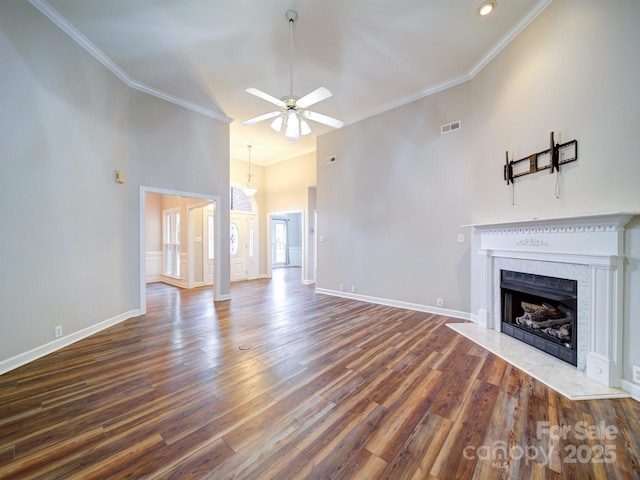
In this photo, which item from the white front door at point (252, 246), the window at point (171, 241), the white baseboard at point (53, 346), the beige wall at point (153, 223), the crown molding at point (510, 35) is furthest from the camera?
the white front door at point (252, 246)

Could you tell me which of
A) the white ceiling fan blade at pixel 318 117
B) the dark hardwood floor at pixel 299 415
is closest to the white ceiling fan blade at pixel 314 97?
the white ceiling fan blade at pixel 318 117

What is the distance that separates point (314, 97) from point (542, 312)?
365cm

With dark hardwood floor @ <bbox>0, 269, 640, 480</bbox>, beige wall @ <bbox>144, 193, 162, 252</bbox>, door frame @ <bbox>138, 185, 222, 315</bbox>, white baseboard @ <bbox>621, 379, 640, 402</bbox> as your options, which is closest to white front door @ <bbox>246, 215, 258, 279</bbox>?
beige wall @ <bbox>144, 193, 162, 252</bbox>

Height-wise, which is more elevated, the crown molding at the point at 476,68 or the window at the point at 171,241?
the crown molding at the point at 476,68

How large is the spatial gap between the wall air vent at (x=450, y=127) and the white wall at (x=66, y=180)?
4.74 meters

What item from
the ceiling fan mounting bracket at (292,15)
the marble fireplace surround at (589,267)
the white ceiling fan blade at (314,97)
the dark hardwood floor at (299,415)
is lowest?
the dark hardwood floor at (299,415)

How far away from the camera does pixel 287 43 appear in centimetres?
319

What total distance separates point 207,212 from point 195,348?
4.97 metres

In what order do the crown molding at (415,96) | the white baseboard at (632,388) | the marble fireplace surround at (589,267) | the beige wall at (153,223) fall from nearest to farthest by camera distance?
the white baseboard at (632,388), the marble fireplace surround at (589,267), the crown molding at (415,96), the beige wall at (153,223)

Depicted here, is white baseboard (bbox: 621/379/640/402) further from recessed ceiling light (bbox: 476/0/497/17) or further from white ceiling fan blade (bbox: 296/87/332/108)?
recessed ceiling light (bbox: 476/0/497/17)

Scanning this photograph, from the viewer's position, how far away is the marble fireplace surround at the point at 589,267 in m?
2.09

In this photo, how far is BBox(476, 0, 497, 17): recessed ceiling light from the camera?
266cm

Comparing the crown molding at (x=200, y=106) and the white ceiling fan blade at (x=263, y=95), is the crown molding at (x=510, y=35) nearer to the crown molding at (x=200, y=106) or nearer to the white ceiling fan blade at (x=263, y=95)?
the crown molding at (x=200, y=106)

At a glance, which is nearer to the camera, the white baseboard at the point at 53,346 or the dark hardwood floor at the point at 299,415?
the dark hardwood floor at the point at 299,415
